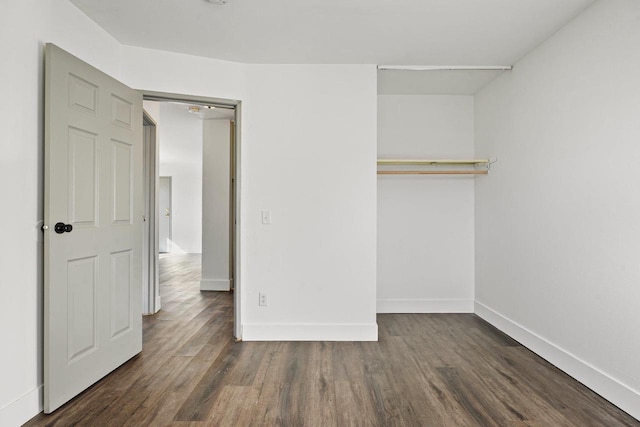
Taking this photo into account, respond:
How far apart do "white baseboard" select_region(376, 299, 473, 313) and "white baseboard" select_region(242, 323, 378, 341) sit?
0.91 m

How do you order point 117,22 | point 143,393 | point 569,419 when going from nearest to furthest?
point 569,419 → point 143,393 → point 117,22

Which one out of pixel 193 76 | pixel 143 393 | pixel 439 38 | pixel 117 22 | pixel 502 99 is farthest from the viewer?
pixel 502 99

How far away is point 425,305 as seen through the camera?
4.07m

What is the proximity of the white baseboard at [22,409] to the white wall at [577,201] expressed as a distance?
334 cm

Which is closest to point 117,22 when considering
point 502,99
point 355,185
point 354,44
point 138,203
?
point 138,203

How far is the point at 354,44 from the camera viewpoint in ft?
9.36

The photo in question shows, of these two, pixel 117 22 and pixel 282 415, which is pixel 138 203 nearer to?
pixel 117 22

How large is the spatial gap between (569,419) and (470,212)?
8.05 ft

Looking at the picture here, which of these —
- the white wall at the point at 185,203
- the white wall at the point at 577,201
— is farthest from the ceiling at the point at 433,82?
the white wall at the point at 185,203

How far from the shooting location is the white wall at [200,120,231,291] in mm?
5215

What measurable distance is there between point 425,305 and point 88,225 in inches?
132

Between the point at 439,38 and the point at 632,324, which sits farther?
the point at 439,38

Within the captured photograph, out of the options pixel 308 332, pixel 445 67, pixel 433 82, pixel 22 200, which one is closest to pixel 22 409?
pixel 22 200

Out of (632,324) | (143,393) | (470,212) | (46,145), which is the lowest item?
(143,393)
